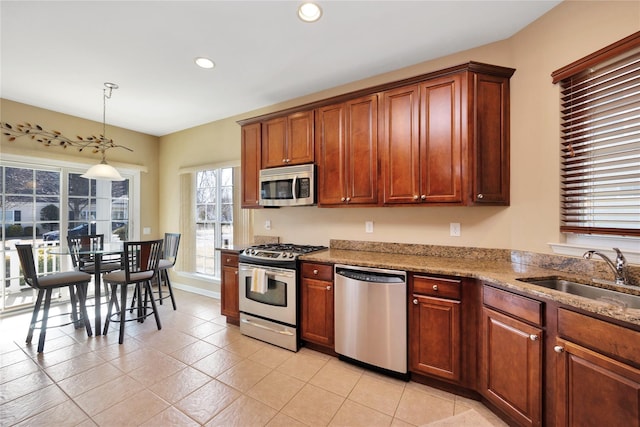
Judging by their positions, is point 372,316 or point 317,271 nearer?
point 372,316

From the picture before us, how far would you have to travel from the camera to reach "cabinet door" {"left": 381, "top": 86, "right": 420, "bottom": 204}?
2.44 metres

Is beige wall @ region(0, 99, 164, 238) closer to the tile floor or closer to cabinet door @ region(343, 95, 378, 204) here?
the tile floor

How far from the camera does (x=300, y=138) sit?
3.08 metres

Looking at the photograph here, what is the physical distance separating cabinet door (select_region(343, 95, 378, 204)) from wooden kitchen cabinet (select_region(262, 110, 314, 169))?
46 centimetres

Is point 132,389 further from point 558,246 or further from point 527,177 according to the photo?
point 527,177

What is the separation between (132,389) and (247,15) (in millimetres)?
2899

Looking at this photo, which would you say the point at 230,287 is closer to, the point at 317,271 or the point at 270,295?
the point at 270,295

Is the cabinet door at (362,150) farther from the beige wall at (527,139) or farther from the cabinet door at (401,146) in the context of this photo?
the beige wall at (527,139)

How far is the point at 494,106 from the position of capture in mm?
2275

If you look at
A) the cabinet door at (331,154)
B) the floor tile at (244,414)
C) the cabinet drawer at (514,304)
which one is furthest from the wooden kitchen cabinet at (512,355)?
the cabinet door at (331,154)

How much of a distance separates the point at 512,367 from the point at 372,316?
94 cm

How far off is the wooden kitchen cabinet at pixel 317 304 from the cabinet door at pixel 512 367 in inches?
47.3

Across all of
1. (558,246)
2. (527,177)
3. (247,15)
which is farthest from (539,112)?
(247,15)

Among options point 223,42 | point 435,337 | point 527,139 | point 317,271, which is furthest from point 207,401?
point 527,139
